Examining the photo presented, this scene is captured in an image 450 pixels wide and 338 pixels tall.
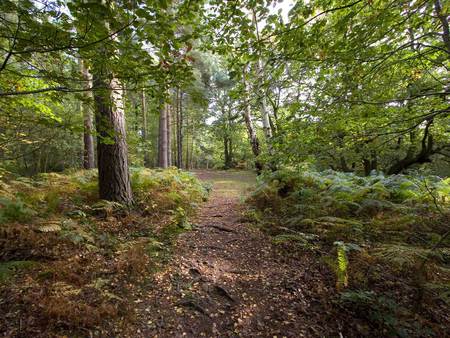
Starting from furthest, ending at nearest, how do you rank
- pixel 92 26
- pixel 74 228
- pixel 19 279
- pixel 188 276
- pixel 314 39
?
pixel 74 228 → pixel 188 276 → pixel 19 279 → pixel 314 39 → pixel 92 26

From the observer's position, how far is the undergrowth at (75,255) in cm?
220

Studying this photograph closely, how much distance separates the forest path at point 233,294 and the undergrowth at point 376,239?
0.42 meters

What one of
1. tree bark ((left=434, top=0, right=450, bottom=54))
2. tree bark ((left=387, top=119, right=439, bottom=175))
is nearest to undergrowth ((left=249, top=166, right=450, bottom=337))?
tree bark ((left=434, top=0, right=450, bottom=54))

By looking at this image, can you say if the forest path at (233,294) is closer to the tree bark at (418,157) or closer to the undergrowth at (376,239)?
the undergrowth at (376,239)

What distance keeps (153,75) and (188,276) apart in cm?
268

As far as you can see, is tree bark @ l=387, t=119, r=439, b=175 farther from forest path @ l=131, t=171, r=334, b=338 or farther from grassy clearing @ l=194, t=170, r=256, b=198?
forest path @ l=131, t=171, r=334, b=338

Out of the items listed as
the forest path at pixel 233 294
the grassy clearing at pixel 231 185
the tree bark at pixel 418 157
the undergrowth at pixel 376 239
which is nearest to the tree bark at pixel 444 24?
the undergrowth at pixel 376 239

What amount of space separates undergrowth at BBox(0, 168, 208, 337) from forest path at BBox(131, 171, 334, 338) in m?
0.31

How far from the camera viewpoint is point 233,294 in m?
2.88

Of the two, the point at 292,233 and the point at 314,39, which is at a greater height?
the point at 314,39

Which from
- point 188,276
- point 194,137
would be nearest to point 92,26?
point 188,276

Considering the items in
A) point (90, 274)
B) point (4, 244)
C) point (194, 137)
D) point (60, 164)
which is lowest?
point (90, 274)

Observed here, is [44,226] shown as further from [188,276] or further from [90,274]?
[188,276]

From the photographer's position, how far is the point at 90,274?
9.36 ft
